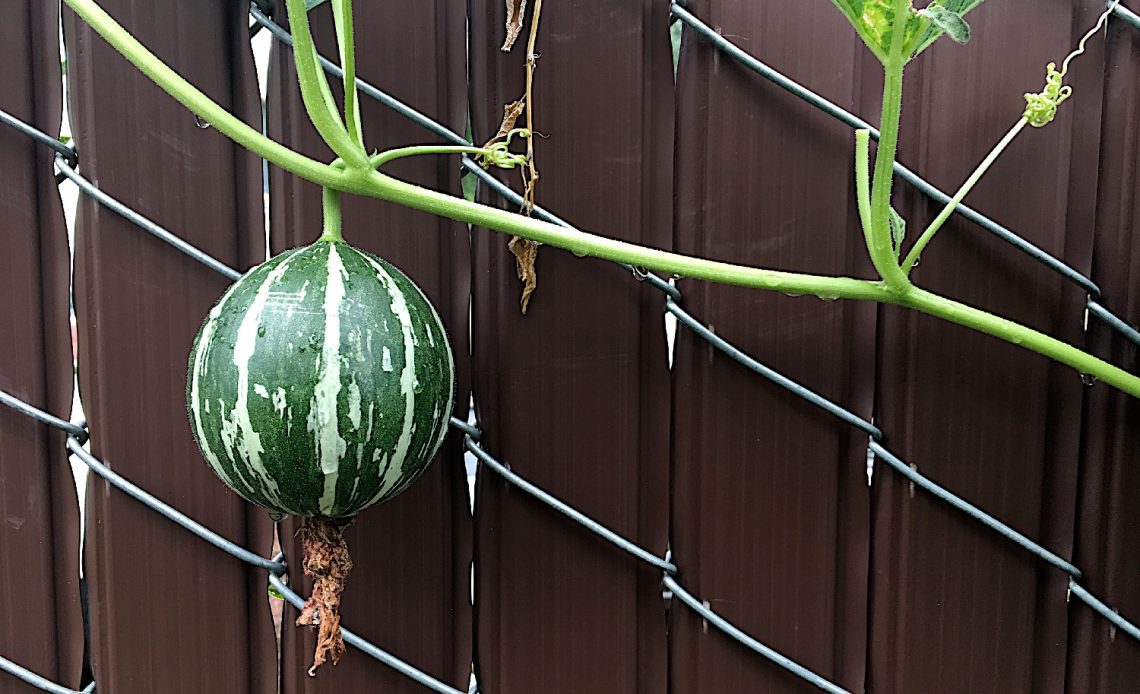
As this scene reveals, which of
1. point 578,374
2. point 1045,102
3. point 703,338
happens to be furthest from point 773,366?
point 1045,102

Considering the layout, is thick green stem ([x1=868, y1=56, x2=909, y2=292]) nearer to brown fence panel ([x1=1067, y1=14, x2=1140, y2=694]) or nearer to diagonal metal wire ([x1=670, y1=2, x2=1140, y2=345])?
diagonal metal wire ([x1=670, y1=2, x2=1140, y2=345])

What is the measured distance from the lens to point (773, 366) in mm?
707

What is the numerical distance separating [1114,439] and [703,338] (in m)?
0.37

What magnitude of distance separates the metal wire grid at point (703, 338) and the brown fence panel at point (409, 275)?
1cm

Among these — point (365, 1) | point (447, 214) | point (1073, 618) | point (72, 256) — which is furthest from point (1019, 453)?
point (72, 256)

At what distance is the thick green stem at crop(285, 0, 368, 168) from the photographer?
1.76 feet

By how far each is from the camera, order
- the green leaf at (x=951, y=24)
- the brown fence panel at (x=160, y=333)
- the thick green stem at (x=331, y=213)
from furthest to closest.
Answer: the brown fence panel at (x=160, y=333)
the thick green stem at (x=331, y=213)
the green leaf at (x=951, y=24)

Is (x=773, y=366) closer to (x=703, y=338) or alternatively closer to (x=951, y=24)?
(x=703, y=338)

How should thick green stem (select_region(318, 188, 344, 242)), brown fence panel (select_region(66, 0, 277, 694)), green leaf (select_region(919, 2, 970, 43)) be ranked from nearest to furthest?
1. green leaf (select_region(919, 2, 970, 43))
2. thick green stem (select_region(318, 188, 344, 242))
3. brown fence panel (select_region(66, 0, 277, 694))

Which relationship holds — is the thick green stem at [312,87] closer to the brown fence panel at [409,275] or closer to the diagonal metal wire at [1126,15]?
the brown fence panel at [409,275]

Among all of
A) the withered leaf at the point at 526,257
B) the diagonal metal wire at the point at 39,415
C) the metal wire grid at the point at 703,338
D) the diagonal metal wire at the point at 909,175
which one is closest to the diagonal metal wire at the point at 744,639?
the metal wire grid at the point at 703,338

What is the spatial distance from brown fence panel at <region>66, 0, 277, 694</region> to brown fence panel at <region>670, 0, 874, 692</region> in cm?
38

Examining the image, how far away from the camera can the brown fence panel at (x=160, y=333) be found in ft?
2.24

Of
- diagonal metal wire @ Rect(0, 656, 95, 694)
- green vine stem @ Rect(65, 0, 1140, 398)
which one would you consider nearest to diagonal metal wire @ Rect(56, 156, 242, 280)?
green vine stem @ Rect(65, 0, 1140, 398)
